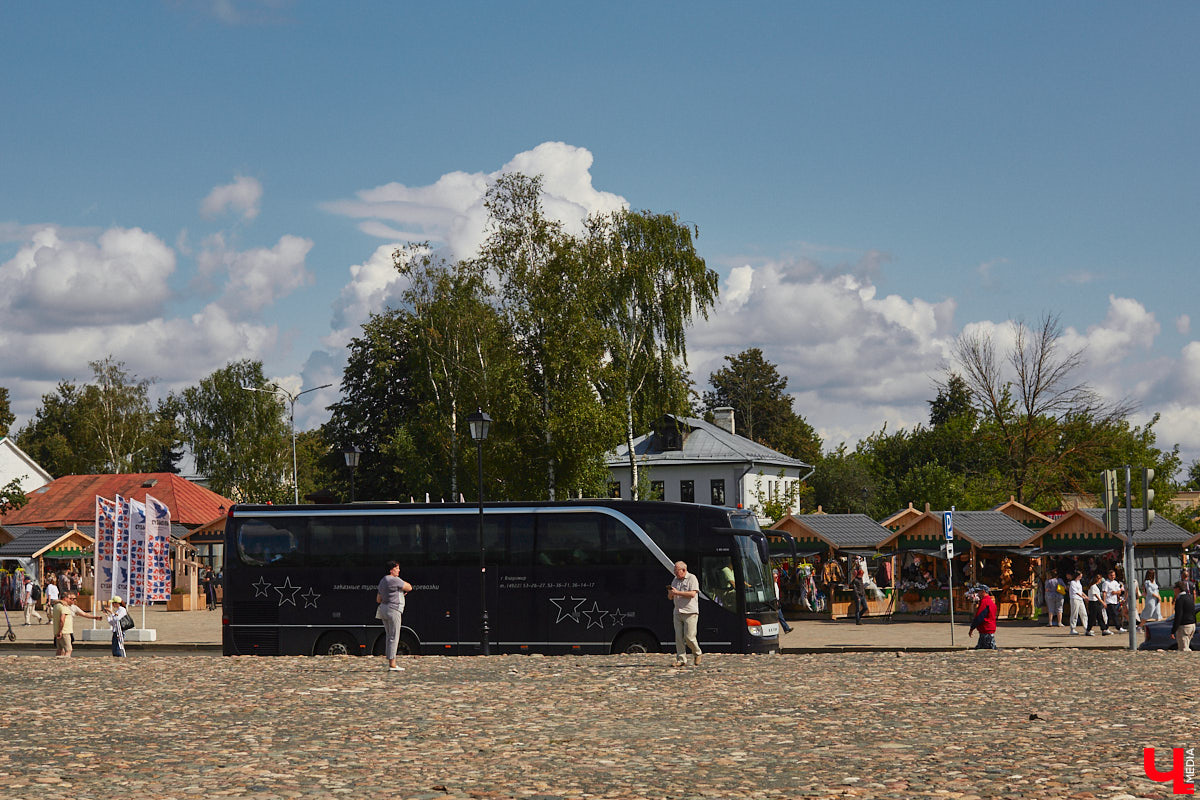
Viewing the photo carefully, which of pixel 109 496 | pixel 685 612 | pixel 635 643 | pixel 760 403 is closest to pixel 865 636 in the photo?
pixel 635 643

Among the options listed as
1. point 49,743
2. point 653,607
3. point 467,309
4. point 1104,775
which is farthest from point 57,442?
point 1104,775

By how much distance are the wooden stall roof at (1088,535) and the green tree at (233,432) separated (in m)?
57.8

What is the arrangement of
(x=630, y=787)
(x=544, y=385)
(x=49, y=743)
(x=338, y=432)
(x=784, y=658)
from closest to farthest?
1. (x=630, y=787)
2. (x=49, y=743)
3. (x=784, y=658)
4. (x=544, y=385)
5. (x=338, y=432)

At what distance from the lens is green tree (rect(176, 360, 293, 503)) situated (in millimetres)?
86000

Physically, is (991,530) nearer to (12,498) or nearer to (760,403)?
(12,498)

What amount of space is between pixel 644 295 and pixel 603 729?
1459 inches

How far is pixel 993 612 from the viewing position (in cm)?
2530

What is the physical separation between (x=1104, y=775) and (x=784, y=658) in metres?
12.9

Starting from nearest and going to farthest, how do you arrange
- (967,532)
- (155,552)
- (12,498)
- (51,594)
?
(155,552) < (51,594) < (967,532) < (12,498)

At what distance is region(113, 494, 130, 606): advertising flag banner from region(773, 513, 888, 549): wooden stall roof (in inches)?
835

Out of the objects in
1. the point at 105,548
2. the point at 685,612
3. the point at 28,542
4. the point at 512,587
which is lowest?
the point at 685,612

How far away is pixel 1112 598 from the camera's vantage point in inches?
1246

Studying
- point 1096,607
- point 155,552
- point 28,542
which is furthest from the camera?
point 28,542

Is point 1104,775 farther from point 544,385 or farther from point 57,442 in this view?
point 57,442
